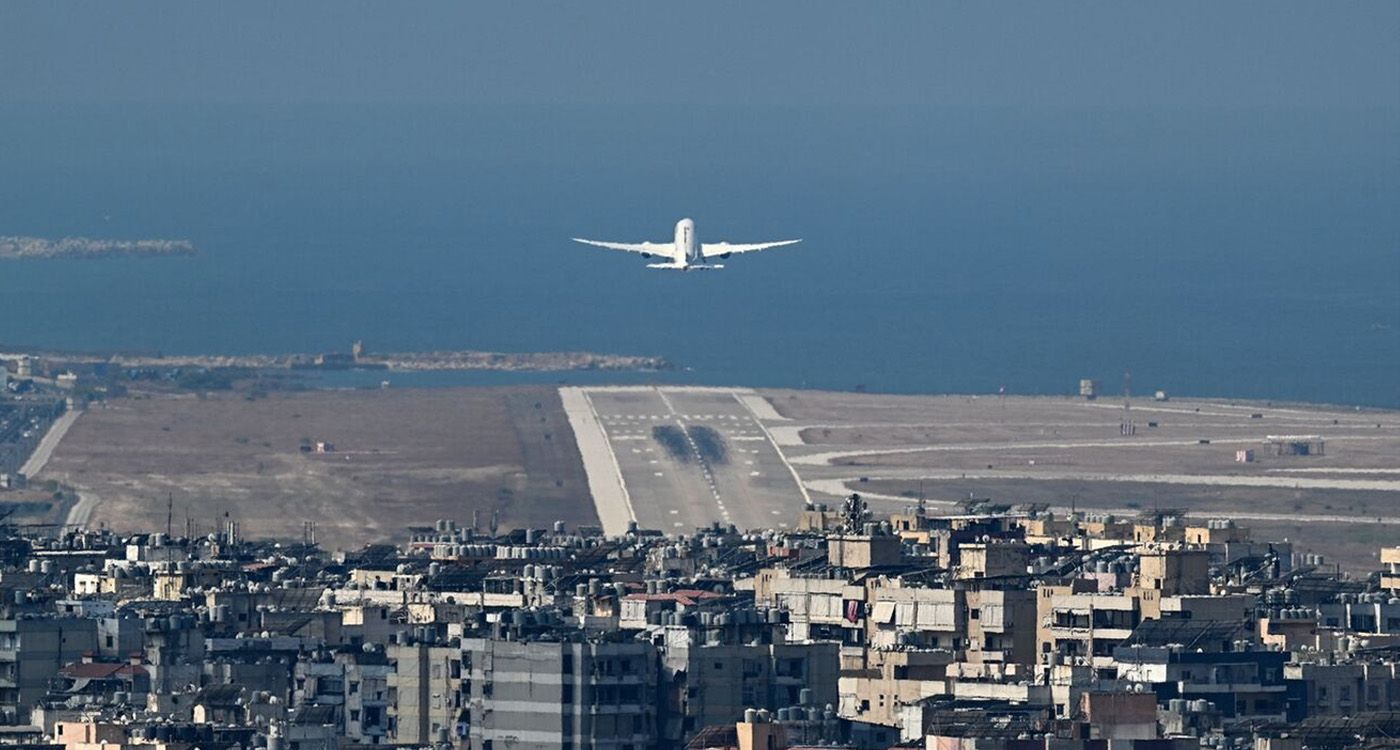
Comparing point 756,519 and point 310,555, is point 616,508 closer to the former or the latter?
point 756,519

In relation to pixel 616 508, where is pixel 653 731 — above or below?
below

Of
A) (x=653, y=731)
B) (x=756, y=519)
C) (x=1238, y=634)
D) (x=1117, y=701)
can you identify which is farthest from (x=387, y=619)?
(x=756, y=519)

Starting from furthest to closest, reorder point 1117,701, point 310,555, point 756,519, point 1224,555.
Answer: point 756,519
point 310,555
point 1224,555
point 1117,701

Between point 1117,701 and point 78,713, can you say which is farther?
point 78,713

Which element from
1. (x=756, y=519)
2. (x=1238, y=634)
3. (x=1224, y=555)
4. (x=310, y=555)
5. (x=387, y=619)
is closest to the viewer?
(x=1238, y=634)

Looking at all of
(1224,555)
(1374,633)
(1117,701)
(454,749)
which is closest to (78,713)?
(454,749)

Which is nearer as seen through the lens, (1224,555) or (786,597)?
(786,597)

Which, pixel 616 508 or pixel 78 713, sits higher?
pixel 616 508

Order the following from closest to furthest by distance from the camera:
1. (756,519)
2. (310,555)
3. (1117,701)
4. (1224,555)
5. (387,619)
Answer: (1117,701) → (387,619) → (1224,555) → (310,555) → (756,519)

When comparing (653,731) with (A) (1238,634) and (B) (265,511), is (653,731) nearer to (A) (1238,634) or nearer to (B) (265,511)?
(A) (1238,634)
